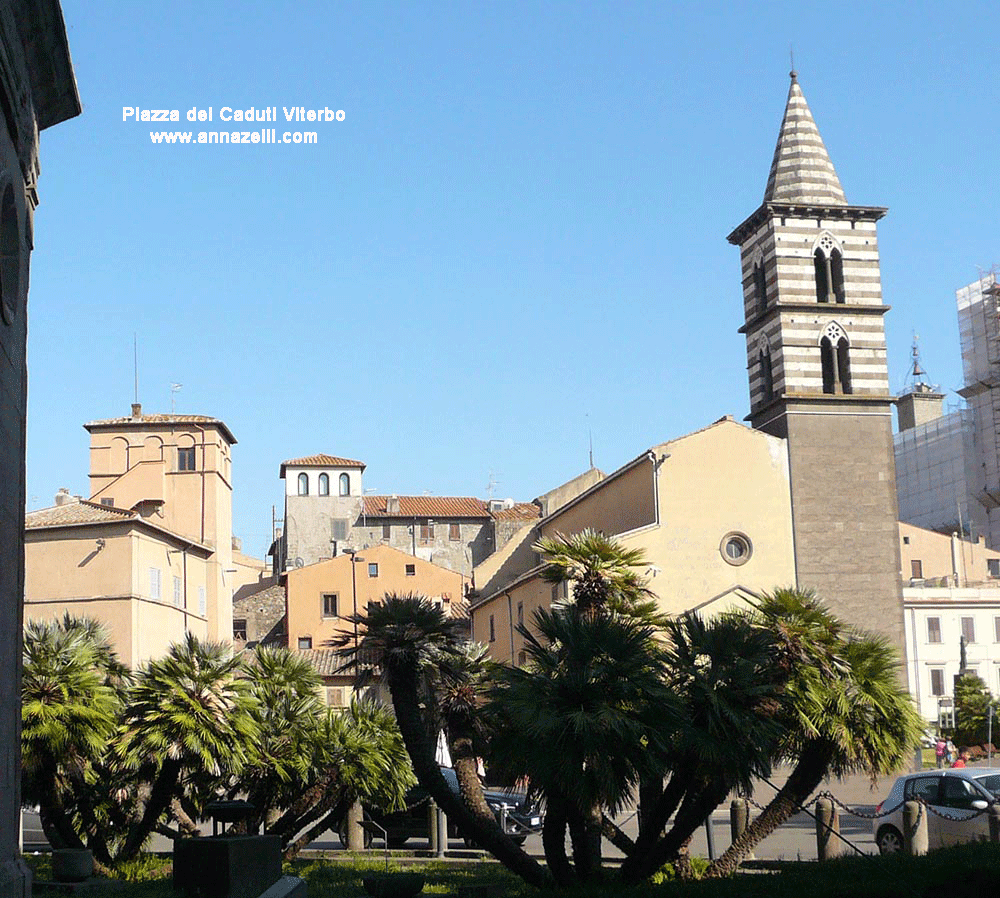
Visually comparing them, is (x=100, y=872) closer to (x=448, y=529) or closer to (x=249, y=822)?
(x=249, y=822)

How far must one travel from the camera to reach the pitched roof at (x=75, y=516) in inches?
1778

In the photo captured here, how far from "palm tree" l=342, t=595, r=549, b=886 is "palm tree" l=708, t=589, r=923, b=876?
128 inches

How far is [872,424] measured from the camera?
138ft

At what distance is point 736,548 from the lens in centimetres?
4194

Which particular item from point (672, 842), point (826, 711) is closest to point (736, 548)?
point (826, 711)

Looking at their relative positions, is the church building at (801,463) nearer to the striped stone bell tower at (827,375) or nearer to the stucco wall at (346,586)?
the striped stone bell tower at (827,375)

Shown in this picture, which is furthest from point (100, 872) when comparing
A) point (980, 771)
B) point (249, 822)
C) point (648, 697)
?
point (980, 771)

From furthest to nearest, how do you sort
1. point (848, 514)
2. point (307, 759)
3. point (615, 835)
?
point (848, 514)
point (307, 759)
point (615, 835)

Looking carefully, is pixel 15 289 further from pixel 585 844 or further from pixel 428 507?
pixel 428 507

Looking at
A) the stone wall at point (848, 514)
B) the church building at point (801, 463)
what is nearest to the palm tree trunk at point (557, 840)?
the church building at point (801, 463)

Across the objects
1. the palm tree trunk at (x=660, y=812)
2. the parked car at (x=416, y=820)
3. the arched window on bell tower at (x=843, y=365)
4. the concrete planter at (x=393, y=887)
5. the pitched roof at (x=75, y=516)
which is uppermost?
the arched window on bell tower at (x=843, y=365)

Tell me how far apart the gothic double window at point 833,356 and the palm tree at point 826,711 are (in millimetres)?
25273

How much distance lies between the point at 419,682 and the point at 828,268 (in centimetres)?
3113

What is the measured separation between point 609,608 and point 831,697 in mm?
3904
